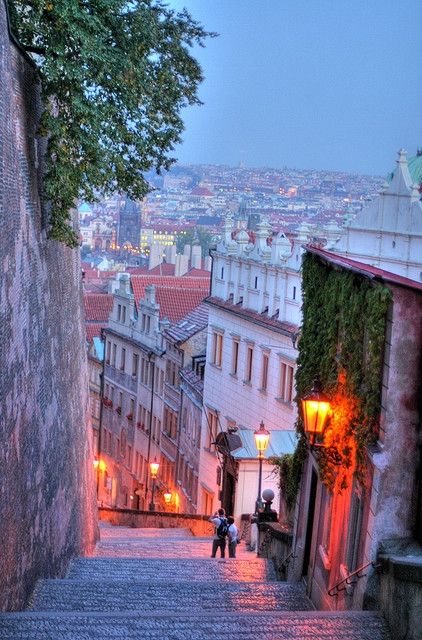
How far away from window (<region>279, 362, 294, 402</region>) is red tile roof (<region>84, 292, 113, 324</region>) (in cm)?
4127

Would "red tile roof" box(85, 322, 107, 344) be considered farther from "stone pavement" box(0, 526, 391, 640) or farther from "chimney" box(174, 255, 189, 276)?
"stone pavement" box(0, 526, 391, 640)

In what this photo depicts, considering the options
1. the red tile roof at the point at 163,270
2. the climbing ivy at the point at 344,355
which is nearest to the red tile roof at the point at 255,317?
the climbing ivy at the point at 344,355

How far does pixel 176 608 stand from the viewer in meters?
12.1

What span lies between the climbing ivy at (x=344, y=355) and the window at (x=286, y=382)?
23.1 metres

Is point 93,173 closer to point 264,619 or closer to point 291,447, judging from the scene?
point 264,619

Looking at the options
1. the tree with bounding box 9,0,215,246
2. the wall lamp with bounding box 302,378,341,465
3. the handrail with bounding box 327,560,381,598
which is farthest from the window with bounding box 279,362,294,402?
the handrail with bounding box 327,560,381,598

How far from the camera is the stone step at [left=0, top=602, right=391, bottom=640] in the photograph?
9.04 meters

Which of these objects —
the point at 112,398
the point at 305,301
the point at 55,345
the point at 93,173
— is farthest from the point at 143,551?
the point at 112,398

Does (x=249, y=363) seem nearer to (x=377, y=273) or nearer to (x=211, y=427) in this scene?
(x=211, y=427)

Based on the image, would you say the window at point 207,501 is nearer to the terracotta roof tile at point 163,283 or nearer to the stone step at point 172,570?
the terracotta roof tile at point 163,283

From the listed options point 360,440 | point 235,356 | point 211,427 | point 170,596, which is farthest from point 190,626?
point 211,427

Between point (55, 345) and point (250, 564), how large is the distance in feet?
13.1

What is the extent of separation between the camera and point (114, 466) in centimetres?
6138

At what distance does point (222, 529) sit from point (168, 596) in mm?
9027
